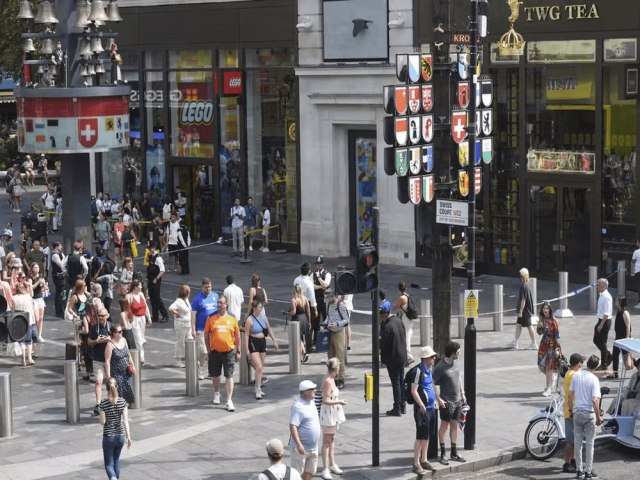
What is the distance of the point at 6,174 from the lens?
53.8m

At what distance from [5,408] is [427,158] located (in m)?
7.19

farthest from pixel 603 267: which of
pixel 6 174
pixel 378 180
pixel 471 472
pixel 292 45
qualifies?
pixel 6 174

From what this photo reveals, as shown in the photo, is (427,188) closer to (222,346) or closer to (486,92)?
(486,92)

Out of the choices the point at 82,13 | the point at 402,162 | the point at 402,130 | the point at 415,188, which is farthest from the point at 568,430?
the point at 82,13

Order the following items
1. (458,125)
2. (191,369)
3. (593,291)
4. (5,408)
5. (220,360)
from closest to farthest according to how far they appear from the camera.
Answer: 1. (5,408)
2. (458,125)
3. (220,360)
4. (191,369)
5. (593,291)

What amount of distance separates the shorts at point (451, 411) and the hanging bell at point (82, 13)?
15.8 m

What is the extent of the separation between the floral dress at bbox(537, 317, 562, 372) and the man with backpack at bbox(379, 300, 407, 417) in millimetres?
2318

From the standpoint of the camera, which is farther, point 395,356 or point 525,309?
point 525,309

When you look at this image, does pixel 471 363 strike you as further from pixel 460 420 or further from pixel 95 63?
pixel 95 63

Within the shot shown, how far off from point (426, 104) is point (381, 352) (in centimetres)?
390

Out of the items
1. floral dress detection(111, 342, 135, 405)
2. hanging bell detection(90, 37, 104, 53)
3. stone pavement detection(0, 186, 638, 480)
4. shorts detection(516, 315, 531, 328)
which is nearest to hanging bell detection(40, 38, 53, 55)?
hanging bell detection(90, 37, 104, 53)

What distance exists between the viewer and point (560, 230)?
3075cm

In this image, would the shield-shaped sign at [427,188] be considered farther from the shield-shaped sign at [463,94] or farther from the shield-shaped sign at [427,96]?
the shield-shaped sign at [463,94]

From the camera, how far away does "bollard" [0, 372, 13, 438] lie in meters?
18.3
